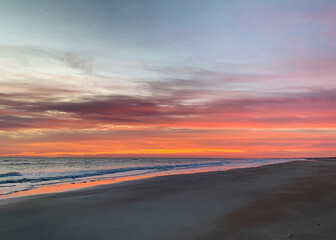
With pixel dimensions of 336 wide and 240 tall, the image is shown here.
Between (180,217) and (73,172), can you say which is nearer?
(180,217)

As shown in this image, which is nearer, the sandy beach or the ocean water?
the sandy beach

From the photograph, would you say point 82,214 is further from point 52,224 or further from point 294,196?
point 294,196

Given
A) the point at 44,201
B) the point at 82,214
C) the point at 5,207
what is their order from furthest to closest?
the point at 44,201, the point at 5,207, the point at 82,214

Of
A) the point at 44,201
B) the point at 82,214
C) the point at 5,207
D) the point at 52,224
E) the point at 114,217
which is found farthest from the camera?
the point at 44,201

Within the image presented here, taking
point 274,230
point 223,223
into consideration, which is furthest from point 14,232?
point 274,230

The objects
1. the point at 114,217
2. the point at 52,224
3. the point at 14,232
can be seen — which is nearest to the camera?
the point at 14,232

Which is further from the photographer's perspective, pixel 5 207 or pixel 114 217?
pixel 5 207

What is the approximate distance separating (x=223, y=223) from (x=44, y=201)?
9.02m

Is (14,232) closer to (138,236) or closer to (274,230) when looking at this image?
(138,236)

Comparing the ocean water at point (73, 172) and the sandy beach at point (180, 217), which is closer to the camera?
the sandy beach at point (180, 217)

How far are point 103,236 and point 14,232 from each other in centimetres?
289

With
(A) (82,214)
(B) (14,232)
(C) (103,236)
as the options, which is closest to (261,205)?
(C) (103,236)

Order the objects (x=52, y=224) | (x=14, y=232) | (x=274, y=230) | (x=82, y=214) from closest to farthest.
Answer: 1. (x=274, y=230)
2. (x=14, y=232)
3. (x=52, y=224)
4. (x=82, y=214)

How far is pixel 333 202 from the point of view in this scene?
1016 cm
